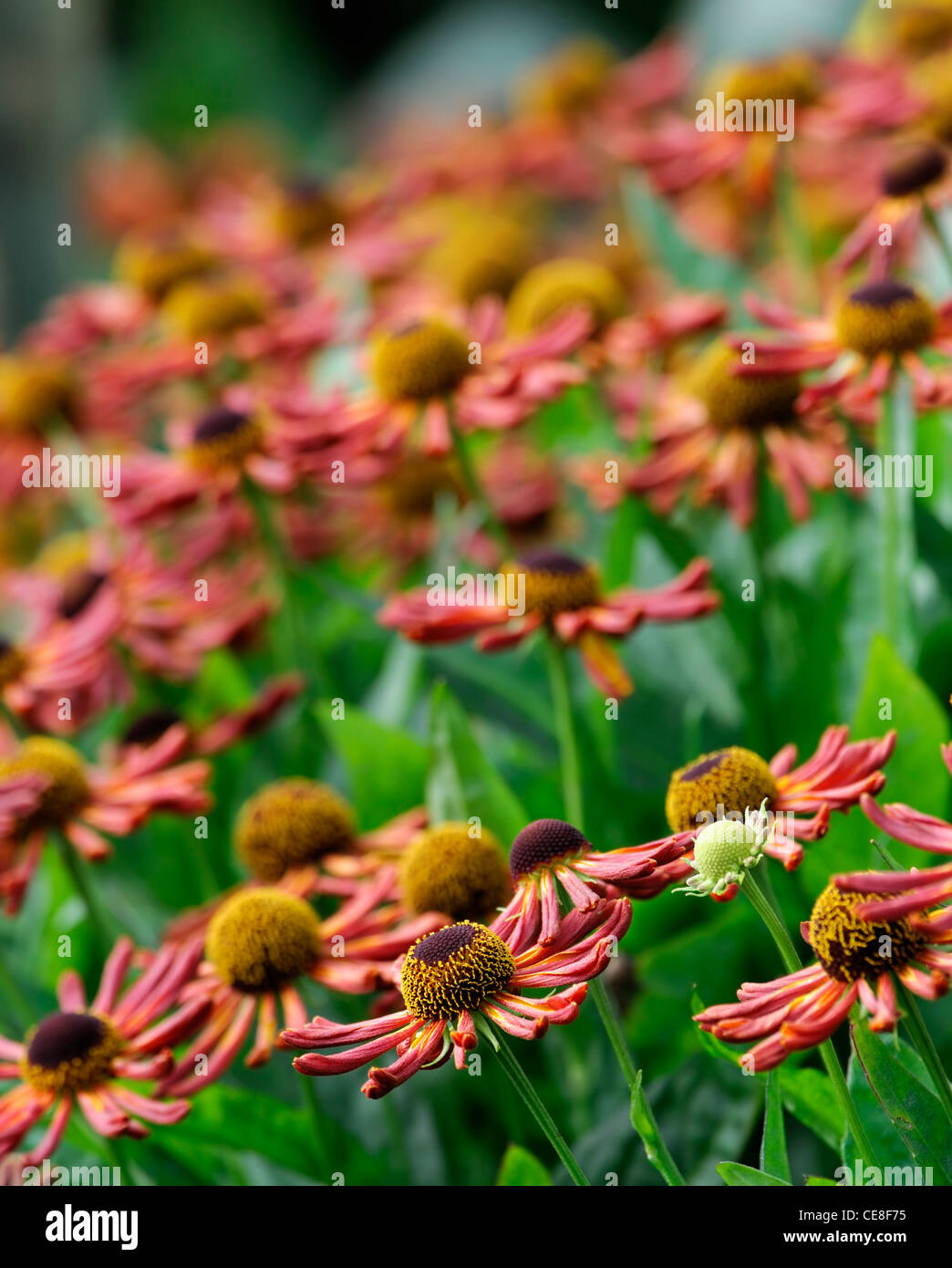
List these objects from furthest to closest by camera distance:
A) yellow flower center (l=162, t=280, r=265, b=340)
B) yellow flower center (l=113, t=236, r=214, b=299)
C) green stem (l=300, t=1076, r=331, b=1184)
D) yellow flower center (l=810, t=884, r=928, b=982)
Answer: yellow flower center (l=113, t=236, r=214, b=299)
yellow flower center (l=162, t=280, r=265, b=340)
green stem (l=300, t=1076, r=331, b=1184)
yellow flower center (l=810, t=884, r=928, b=982)

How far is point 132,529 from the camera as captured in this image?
1.56 metres

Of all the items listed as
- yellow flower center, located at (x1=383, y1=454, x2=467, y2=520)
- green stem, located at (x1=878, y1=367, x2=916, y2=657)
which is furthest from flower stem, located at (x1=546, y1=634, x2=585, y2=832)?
yellow flower center, located at (x1=383, y1=454, x2=467, y2=520)

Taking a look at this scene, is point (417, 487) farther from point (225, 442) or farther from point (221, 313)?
point (225, 442)

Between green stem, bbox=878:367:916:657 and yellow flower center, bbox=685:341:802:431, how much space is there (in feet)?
0.42

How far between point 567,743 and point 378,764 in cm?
24

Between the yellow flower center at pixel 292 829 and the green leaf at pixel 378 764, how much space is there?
0.07m

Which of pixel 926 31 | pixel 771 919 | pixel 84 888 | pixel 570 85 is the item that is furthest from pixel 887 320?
pixel 570 85

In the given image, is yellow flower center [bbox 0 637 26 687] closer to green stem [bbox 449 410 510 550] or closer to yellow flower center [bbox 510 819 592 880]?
green stem [bbox 449 410 510 550]

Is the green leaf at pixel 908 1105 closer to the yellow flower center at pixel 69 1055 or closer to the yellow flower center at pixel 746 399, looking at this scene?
the yellow flower center at pixel 69 1055

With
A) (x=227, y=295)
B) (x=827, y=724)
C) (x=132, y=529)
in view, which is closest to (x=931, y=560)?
(x=827, y=724)

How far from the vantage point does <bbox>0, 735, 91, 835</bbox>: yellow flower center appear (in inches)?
49.8

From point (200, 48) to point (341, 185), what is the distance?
347 inches

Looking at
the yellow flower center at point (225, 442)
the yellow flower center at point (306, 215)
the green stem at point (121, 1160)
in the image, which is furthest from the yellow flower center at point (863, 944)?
the yellow flower center at point (306, 215)

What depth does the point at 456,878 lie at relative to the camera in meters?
1.04
